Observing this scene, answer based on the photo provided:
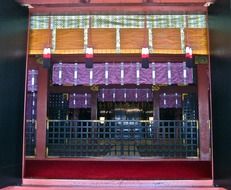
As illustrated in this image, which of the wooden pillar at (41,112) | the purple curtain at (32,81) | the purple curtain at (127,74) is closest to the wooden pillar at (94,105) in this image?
the purple curtain at (127,74)

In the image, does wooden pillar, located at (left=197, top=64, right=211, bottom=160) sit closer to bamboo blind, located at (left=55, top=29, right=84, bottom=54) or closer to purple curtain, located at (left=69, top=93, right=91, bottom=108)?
bamboo blind, located at (left=55, top=29, right=84, bottom=54)

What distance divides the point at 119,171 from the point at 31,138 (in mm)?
4042

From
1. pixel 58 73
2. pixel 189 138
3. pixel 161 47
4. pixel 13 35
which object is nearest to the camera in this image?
pixel 13 35

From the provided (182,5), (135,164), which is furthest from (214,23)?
(135,164)

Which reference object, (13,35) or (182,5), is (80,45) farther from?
(182,5)

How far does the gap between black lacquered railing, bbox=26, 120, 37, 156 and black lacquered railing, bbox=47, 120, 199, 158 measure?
0.46m

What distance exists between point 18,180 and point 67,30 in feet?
8.02

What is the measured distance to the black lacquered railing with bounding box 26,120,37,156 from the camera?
9.30 metres

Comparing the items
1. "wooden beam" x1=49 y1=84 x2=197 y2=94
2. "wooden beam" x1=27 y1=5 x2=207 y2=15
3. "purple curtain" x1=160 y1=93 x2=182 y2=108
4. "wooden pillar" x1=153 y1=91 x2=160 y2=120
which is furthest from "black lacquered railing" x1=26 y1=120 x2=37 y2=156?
"purple curtain" x1=160 y1=93 x2=182 y2=108

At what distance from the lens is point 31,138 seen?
9445 mm

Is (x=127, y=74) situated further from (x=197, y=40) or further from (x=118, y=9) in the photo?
(x=118, y=9)

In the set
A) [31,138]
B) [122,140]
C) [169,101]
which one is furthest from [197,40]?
[169,101]

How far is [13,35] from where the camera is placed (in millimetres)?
4887

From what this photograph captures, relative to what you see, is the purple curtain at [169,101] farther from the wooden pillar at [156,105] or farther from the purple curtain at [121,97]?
the wooden pillar at [156,105]
